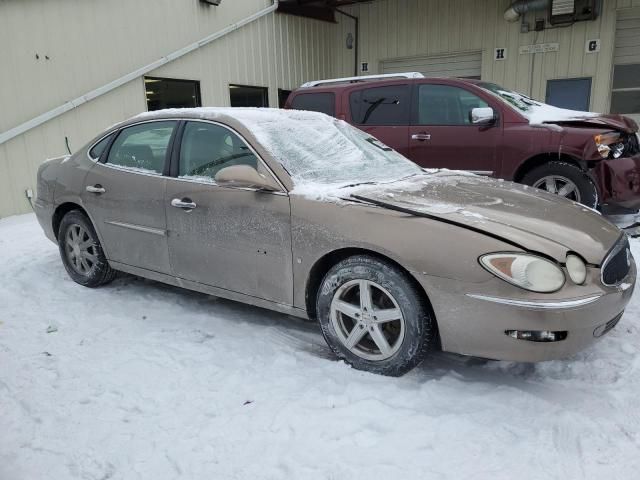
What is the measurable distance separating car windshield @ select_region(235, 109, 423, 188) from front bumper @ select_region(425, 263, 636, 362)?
109cm

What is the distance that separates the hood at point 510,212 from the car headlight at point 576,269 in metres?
0.04

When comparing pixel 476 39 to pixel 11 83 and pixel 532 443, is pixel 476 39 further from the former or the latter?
pixel 532 443

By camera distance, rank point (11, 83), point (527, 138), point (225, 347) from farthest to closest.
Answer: point (11, 83) → point (527, 138) → point (225, 347)

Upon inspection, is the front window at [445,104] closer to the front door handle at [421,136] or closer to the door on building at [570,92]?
the front door handle at [421,136]

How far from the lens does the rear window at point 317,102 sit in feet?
23.9

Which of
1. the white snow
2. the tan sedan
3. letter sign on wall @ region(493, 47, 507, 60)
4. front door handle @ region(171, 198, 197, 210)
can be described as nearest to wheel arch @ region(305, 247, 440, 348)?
the tan sedan

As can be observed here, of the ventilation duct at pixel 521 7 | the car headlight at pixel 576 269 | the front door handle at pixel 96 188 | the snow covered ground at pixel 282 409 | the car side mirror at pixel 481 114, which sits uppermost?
the ventilation duct at pixel 521 7

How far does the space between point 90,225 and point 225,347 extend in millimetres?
1896

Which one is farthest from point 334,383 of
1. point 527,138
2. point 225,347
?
point 527,138

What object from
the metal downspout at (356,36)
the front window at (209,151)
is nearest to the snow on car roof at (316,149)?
the front window at (209,151)

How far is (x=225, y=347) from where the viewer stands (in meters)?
3.43

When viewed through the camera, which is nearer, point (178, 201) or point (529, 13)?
point (178, 201)

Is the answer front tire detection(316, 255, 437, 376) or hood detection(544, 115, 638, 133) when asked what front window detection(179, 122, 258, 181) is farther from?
A: hood detection(544, 115, 638, 133)

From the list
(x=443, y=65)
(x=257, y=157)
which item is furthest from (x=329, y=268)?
(x=443, y=65)
